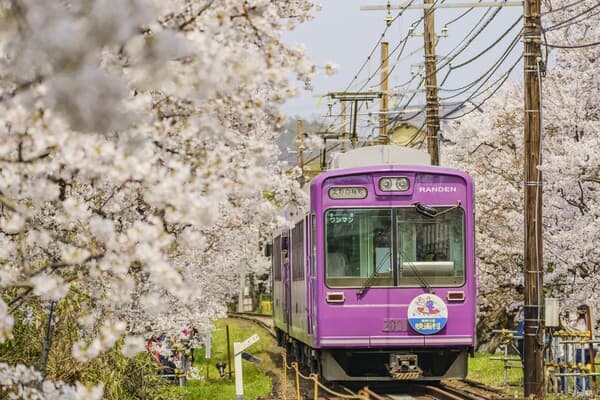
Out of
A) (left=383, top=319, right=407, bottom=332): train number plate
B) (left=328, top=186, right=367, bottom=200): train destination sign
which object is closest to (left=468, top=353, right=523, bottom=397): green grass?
(left=383, top=319, right=407, bottom=332): train number plate

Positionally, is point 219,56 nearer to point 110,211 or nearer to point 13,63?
point 13,63

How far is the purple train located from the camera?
49.0 ft


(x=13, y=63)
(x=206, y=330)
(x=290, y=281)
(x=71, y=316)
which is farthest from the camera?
(x=290, y=281)

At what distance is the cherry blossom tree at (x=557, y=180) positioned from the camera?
1914 cm

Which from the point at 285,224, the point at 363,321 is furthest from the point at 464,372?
the point at 285,224

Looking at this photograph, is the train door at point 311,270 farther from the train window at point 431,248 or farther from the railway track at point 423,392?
the train window at point 431,248

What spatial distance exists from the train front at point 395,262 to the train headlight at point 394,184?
14 millimetres

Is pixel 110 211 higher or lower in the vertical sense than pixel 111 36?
lower

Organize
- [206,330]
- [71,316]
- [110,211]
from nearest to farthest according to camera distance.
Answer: [110,211] → [71,316] → [206,330]

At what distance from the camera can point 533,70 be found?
1536 cm

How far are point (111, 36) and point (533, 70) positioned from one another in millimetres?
10661

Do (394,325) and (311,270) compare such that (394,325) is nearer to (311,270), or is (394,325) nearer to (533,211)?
(311,270)

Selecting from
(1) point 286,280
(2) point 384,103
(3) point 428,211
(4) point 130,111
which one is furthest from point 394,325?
(2) point 384,103

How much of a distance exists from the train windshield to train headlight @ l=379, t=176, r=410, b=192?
0.93 ft
